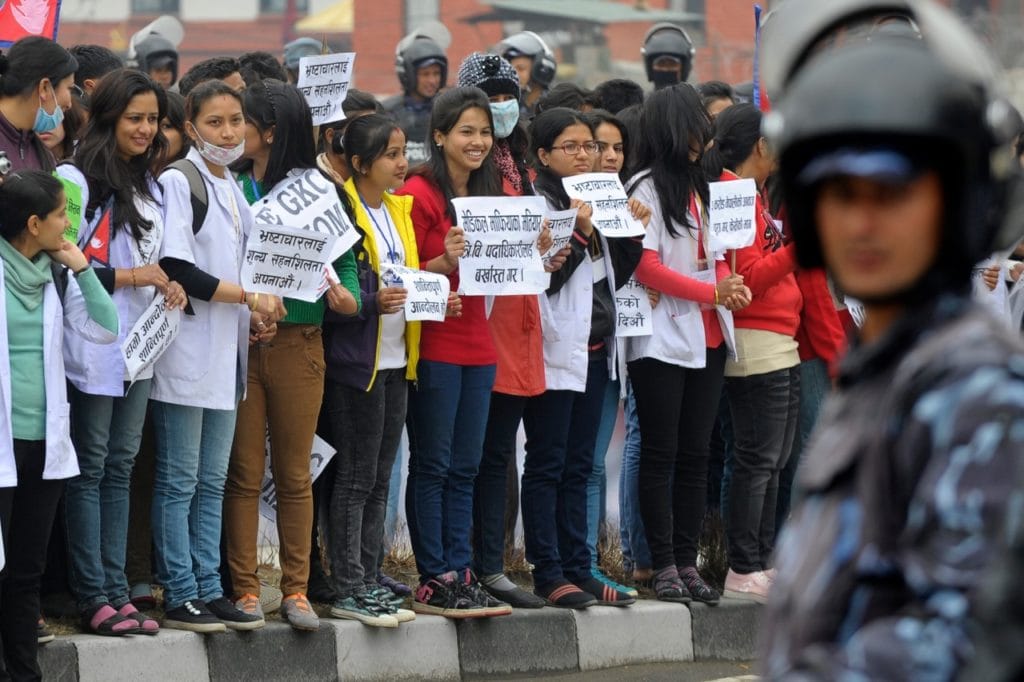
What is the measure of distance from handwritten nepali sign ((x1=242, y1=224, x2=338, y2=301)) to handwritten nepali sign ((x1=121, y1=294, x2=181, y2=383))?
0.33m

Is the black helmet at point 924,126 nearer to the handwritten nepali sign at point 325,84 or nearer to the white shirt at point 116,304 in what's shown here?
the white shirt at point 116,304

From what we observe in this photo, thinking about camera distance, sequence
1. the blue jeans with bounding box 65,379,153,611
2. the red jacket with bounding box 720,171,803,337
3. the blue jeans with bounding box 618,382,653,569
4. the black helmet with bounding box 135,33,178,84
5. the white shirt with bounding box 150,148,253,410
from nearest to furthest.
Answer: the blue jeans with bounding box 65,379,153,611 < the white shirt with bounding box 150,148,253,410 < the red jacket with bounding box 720,171,803,337 < the blue jeans with bounding box 618,382,653,569 < the black helmet with bounding box 135,33,178,84

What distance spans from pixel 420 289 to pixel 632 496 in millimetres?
1887

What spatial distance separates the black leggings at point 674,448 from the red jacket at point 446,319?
0.93 m

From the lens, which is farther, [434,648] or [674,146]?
[674,146]

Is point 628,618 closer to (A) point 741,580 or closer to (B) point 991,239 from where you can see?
(A) point 741,580

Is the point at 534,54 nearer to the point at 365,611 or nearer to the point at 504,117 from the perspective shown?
the point at 504,117

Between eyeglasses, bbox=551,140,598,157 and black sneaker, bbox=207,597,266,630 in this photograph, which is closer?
black sneaker, bbox=207,597,266,630

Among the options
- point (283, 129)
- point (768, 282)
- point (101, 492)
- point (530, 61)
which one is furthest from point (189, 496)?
point (530, 61)

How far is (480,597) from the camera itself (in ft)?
25.6

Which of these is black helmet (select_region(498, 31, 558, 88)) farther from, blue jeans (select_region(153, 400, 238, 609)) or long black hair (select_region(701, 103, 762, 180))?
blue jeans (select_region(153, 400, 238, 609))

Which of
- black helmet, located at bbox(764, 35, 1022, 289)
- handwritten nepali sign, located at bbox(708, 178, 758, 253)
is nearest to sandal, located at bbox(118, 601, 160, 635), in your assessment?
handwritten nepali sign, located at bbox(708, 178, 758, 253)

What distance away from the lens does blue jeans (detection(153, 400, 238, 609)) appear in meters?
6.98

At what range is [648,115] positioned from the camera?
8734mm
